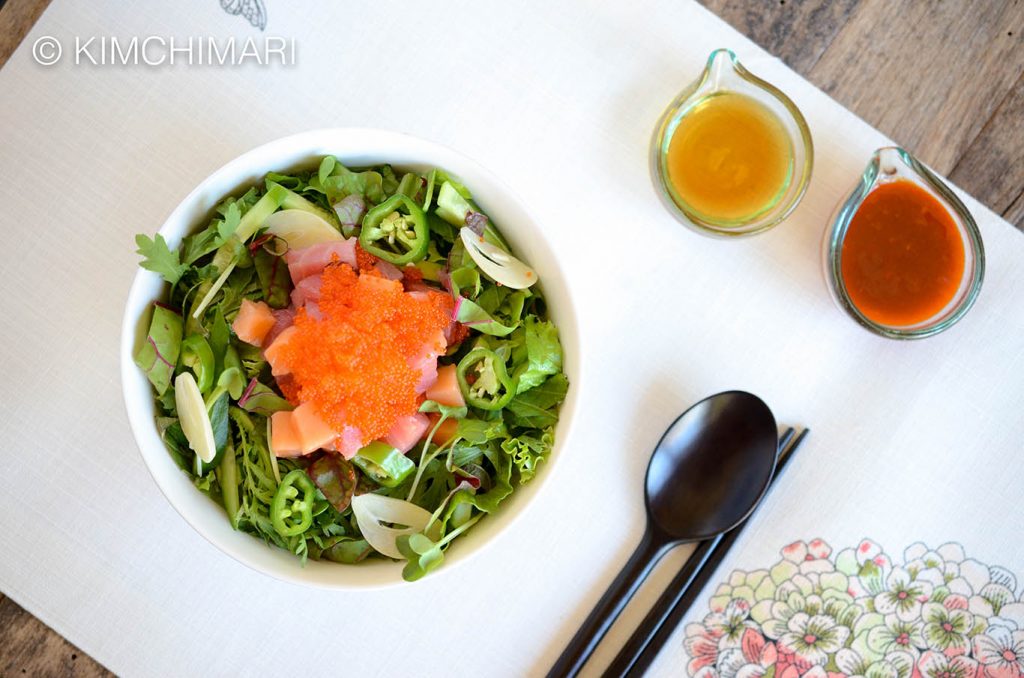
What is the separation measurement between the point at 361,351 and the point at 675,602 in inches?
26.5

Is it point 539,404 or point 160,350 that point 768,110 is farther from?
point 160,350

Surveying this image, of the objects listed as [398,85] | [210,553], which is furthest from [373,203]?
[210,553]

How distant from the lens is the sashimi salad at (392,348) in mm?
1016

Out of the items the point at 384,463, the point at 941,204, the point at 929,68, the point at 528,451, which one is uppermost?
the point at 929,68

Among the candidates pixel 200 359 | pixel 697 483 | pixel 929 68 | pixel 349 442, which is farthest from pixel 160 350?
pixel 929 68

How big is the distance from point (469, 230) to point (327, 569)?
0.49 metres

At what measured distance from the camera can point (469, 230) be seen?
1.08m

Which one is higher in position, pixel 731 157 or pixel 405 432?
pixel 731 157

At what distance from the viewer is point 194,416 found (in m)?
1.02

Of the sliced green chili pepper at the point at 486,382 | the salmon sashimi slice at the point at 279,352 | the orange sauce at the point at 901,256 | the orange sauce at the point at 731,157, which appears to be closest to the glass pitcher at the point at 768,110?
the orange sauce at the point at 731,157

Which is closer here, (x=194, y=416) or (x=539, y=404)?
(x=194, y=416)

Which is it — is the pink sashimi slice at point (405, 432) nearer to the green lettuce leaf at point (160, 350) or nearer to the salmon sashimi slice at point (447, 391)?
the salmon sashimi slice at point (447, 391)

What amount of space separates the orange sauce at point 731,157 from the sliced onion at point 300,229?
54 centimetres

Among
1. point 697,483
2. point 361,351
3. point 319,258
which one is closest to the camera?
point 361,351
